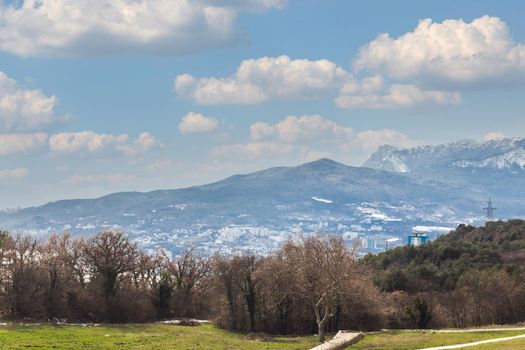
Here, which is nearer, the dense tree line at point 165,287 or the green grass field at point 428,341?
the green grass field at point 428,341

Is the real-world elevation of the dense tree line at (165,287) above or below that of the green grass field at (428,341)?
above

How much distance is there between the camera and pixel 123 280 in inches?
3661

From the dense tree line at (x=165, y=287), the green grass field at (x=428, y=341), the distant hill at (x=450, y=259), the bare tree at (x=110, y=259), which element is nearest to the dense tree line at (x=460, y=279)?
the distant hill at (x=450, y=259)

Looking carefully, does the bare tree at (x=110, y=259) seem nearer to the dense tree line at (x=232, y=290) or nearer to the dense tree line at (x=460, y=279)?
the dense tree line at (x=232, y=290)

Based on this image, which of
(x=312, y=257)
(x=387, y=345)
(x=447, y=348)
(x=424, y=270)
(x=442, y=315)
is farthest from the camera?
(x=424, y=270)

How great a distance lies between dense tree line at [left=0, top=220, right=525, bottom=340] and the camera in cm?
7375

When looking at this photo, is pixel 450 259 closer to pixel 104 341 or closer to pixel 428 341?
pixel 428 341

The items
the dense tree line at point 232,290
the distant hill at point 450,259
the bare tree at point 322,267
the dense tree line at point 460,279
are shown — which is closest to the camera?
the bare tree at point 322,267

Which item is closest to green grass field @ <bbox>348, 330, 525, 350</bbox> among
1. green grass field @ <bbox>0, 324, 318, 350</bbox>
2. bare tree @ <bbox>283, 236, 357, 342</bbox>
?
green grass field @ <bbox>0, 324, 318, 350</bbox>

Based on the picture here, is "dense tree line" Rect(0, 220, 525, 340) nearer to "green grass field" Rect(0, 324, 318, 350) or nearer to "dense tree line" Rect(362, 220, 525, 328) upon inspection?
"dense tree line" Rect(362, 220, 525, 328)

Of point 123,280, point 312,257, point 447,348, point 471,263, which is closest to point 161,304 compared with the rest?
point 123,280

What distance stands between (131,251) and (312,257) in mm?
35054

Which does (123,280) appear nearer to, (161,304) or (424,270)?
(161,304)

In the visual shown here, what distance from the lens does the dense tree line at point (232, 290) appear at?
73.8m
